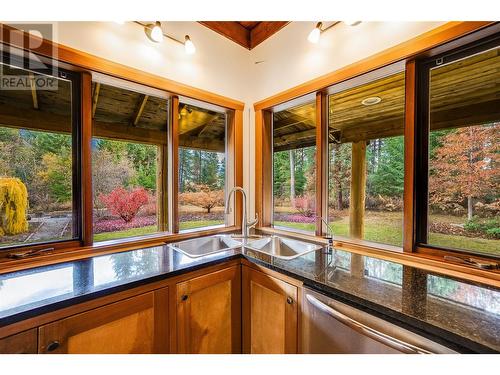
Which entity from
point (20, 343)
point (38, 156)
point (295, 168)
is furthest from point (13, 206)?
point (295, 168)

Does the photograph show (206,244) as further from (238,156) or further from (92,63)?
(92,63)

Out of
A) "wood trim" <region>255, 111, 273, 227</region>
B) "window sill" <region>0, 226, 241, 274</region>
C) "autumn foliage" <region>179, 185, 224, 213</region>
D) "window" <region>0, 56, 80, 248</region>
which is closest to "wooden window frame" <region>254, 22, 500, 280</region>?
"wood trim" <region>255, 111, 273, 227</region>

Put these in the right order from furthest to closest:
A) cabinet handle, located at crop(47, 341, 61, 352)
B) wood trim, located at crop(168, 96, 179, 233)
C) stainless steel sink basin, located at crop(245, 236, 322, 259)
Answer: wood trim, located at crop(168, 96, 179, 233), stainless steel sink basin, located at crop(245, 236, 322, 259), cabinet handle, located at crop(47, 341, 61, 352)

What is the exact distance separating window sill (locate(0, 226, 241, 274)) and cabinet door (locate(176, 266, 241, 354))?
586mm

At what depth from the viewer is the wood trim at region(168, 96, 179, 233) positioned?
6.00ft

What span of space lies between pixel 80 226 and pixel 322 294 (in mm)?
1530

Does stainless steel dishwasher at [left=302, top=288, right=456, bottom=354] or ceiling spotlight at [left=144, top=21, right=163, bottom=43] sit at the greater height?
ceiling spotlight at [left=144, top=21, right=163, bottom=43]

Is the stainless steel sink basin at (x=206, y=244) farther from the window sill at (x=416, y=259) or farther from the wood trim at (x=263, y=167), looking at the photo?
the window sill at (x=416, y=259)

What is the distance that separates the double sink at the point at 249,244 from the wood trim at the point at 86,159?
21.8 inches

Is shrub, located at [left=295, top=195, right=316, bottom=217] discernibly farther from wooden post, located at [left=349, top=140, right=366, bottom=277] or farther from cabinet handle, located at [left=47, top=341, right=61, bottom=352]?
cabinet handle, located at [left=47, top=341, right=61, bottom=352]

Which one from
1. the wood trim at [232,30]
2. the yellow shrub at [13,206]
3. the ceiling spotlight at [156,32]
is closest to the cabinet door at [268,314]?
the yellow shrub at [13,206]

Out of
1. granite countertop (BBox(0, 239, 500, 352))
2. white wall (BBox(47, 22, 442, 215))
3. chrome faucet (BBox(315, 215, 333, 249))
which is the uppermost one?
white wall (BBox(47, 22, 442, 215))

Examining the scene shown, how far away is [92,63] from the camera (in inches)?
54.7

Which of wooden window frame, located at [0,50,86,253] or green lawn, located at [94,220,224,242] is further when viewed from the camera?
green lawn, located at [94,220,224,242]
